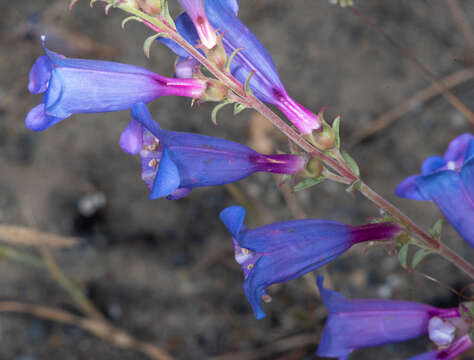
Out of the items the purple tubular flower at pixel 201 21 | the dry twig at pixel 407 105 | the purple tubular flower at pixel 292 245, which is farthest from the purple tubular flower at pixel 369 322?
the dry twig at pixel 407 105

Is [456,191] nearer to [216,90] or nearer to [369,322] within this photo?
[369,322]

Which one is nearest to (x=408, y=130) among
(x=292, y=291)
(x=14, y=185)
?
(x=292, y=291)

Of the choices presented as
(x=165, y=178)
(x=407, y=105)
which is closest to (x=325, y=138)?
(x=165, y=178)

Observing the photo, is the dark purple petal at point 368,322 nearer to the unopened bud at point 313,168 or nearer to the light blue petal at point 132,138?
the unopened bud at point 313,168

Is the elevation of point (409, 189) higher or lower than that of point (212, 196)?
higher

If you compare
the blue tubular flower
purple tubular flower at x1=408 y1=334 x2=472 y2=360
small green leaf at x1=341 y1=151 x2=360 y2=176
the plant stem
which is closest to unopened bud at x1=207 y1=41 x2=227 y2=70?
the plant stem

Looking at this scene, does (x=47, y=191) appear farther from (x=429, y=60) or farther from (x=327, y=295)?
(x=429, y=60)
